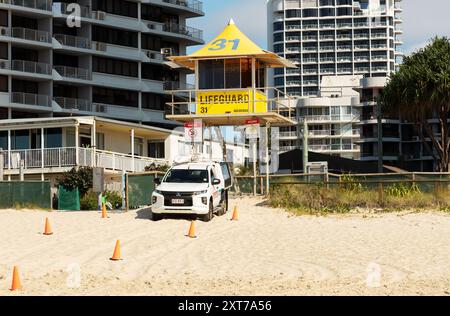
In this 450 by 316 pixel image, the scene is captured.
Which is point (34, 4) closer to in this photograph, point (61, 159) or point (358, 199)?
point (61, 159)

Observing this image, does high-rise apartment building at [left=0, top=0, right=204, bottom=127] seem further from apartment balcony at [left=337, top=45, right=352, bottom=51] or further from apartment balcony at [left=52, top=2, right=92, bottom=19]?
apartment balcony at [left=337, top=45, right=352, bottom=51]

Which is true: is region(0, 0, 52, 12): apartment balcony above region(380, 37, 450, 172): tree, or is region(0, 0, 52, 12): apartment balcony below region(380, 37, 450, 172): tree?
above

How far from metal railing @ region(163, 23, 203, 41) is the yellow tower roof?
1607 inches

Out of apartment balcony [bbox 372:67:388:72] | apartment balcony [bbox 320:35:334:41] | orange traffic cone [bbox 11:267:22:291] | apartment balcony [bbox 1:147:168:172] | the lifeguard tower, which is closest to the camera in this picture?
orange traffic cone [bbox 11:267:22:291]

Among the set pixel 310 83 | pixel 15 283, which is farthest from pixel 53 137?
pixel 310 83

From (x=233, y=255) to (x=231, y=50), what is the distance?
18.7m

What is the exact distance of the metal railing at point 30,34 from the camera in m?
66.1

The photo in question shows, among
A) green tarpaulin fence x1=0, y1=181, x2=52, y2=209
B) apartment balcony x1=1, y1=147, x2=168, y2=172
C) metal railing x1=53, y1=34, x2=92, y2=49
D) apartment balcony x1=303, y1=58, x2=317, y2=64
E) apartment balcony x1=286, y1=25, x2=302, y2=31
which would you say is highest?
apartment balcony x1=286, y1=25, x2=302, y2=31

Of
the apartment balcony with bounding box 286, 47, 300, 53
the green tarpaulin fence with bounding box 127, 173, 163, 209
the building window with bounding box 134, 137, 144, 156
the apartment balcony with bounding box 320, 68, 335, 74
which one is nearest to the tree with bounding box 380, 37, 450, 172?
the building window with bounding box 134, 137, 144, 156

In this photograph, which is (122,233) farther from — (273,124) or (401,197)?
(273,124)

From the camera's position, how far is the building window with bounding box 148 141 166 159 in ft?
178

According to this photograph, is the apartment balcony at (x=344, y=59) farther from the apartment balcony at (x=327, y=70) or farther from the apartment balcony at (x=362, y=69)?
the apartment balcony at (x=362, y=69)

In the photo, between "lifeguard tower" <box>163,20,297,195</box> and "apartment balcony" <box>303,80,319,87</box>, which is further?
"apartment balcony" <box>303,80,319,87</box>

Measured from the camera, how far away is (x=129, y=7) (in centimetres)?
7481
